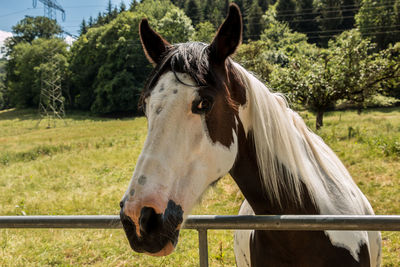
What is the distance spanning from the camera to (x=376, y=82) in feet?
41.8

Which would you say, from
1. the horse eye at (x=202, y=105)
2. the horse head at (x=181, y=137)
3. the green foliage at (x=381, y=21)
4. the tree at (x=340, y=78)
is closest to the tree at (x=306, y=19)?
the green foliage at (x=381, y=21)

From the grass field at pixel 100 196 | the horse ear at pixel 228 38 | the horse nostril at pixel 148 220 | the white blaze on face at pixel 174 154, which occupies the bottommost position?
the grass field at pixel 100 196

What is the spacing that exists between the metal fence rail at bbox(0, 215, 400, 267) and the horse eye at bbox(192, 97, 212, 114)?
0.50m

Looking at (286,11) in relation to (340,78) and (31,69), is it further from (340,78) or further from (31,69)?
(340,78)

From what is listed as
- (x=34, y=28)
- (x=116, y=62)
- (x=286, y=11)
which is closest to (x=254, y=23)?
(x=286, y=11)

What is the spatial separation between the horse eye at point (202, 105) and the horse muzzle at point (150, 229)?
0.43 metres

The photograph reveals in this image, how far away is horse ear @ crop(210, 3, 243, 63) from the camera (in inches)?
50.6

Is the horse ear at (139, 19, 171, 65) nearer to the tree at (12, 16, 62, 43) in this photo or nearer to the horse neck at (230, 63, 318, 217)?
the horse neck at (230, 63, 318, 217)

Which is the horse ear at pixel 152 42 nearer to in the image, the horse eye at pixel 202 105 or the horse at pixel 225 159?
the horse at pixel 225 159

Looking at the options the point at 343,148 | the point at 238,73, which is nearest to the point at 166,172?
the point at 238,73

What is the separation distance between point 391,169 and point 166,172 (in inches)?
325

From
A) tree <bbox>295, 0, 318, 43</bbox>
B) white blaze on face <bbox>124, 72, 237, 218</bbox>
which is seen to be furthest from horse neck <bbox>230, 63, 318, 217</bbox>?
tree <bbox>295, 0, 318, 43</bbox>

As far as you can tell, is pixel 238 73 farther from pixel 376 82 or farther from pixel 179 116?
pixel 376 82

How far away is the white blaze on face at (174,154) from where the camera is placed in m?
1.06
